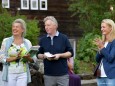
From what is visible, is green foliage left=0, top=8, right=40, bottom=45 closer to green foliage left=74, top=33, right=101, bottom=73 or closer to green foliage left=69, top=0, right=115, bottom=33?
green foliage left=74, top=33, right=101, bottom=73

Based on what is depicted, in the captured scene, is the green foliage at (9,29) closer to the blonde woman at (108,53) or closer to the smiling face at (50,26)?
the smiling face at (50,26)

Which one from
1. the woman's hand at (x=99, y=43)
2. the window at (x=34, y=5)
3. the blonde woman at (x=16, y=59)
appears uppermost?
the window at (x=34, y=5)

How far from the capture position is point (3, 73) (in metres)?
7.11

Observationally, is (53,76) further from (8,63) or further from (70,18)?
(70,18)

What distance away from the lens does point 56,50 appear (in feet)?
23.5

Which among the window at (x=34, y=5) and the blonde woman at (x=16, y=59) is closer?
the blonde woman at (x=16, y=59)

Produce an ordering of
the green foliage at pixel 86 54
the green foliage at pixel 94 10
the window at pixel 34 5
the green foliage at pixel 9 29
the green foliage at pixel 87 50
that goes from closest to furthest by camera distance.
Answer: the green foliage at pixel 9 29
the green foliage at pixel 86 54
the green foliage at pixel 87 50
the green foliage at pixel 94 10
the window at pixel 34 5

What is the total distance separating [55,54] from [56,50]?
90 mm

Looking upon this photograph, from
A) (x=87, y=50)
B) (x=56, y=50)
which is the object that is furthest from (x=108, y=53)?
(x=87, y=50)

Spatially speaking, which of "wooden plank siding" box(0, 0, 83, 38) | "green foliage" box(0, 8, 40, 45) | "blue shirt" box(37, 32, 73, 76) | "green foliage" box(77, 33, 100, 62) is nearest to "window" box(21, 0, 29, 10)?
"wooden plank siding" box(0, 0, 83, 38)

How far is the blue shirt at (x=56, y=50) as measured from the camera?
7.16 meters

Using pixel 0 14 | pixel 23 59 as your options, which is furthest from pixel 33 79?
pixel 0 14

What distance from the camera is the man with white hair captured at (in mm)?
7152

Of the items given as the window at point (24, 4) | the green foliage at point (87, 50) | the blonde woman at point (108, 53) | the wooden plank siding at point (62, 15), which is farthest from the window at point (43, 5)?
the blonde woman at point (108, 53)
